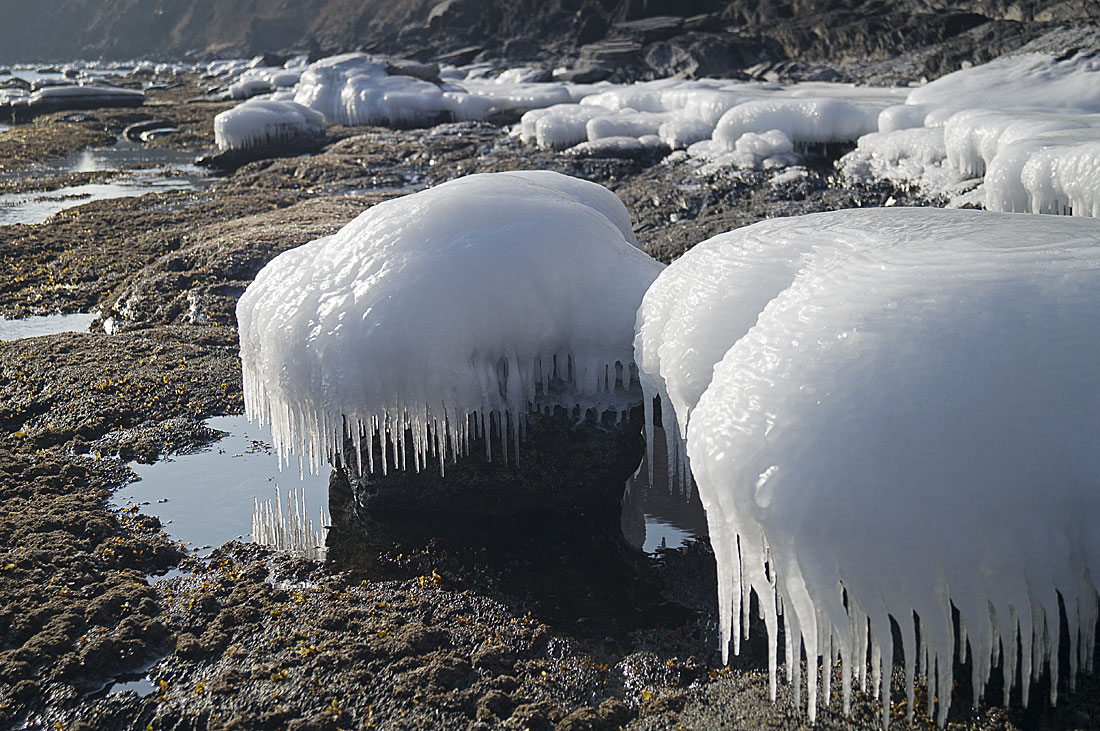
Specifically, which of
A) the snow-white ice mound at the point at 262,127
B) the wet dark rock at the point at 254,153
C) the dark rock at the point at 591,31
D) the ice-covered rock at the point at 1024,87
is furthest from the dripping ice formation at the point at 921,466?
the dark rock at the point at 591,31

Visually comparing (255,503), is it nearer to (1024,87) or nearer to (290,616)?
(290,616)

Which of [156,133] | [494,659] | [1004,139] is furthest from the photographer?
[156,133]

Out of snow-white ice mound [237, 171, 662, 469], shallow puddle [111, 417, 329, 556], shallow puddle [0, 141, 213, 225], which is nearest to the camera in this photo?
snow-white ice mound [237, 171, 662, 469]

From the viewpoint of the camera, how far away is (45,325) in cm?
970

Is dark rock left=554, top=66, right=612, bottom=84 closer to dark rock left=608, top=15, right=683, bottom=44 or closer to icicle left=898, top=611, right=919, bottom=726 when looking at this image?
dark rock left=608, top=15, right=683, bottom=44

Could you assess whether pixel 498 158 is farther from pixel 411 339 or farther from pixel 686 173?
pixel 411 339

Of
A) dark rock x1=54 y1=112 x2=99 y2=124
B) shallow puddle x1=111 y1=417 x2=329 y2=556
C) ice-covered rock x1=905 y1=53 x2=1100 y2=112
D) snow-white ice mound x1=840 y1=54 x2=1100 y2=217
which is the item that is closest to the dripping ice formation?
shallow puddle x1=111 y1=417 x2=329 y2=556

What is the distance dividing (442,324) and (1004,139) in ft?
23.3

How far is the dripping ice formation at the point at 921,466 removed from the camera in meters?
2.88

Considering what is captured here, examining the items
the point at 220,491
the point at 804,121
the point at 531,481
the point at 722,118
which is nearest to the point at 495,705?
the point at 531,481

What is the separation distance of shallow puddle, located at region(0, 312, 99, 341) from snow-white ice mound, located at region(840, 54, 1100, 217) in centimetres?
912

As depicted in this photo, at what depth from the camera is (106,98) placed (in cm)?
3416

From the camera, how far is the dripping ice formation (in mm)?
2879

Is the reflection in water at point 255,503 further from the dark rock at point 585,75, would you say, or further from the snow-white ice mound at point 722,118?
the dark rock at point 585,75
